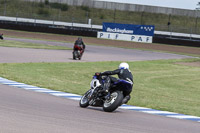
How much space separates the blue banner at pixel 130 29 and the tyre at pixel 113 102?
43.3 meters

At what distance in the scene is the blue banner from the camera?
53719mm

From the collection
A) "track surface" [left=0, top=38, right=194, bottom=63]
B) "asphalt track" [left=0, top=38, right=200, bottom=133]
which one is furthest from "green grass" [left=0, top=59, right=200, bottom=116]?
"asphalt track" [left=0, top=38, right=200, bottom=133]

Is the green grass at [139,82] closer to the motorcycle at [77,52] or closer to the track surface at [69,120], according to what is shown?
the track surface at [69,120]

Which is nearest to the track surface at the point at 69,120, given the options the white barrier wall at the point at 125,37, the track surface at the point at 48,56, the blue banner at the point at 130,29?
the track surface at the point at 48,56

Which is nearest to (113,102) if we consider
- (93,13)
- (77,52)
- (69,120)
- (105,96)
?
(105,96)

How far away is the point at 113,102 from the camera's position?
10578mm

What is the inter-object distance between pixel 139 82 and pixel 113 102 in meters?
10.0

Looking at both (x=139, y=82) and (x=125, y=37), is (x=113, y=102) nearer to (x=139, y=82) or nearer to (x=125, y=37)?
(x=139, y=82)

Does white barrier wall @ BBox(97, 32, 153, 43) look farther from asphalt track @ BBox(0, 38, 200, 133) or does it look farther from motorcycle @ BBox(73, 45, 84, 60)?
asphalt track @ BBox(0, 38, 200, 133)

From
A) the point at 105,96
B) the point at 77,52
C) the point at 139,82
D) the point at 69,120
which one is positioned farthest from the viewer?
the point at 77,52

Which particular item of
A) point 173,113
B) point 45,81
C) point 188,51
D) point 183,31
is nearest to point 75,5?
point 183,31

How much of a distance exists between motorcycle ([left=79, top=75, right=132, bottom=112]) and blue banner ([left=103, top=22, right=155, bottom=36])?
42.9 m

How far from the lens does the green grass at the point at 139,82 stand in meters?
14.4

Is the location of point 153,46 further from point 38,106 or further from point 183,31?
point 38,106
